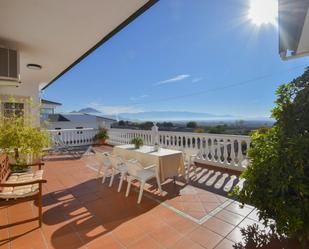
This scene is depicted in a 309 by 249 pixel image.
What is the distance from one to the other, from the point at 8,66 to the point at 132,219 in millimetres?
3457

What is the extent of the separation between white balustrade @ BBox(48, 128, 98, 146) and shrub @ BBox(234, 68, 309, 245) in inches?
328

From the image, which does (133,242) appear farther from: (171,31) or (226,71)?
(226,71)

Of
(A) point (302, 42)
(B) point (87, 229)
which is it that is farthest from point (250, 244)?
(A) point (302, 42)

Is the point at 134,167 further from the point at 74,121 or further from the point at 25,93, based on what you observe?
the point at 74,121

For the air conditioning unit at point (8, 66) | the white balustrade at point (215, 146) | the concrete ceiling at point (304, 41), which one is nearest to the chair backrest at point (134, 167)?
the white balustrade at point (215, 146)

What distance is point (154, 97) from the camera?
2609 centimetres

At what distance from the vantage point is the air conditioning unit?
3.22 m

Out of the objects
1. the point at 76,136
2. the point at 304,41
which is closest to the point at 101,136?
the point at 76,136

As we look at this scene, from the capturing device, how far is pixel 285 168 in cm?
155

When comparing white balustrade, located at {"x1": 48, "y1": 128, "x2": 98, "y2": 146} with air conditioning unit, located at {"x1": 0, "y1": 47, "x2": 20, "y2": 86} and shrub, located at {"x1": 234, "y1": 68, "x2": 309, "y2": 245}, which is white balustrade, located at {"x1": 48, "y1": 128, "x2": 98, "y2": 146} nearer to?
air conditioning unit, located at {"x1": 0, "y1": 47, "x2": 20, "y2": 86}

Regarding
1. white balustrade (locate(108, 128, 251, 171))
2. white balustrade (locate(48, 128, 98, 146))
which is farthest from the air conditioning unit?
white balustrade (locate(48, 128, 98, 146))

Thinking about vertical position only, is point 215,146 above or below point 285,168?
below

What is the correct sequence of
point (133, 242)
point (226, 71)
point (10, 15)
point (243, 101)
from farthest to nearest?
point (243, 101), point (226, 71), point (10, 15), point (133, 242)

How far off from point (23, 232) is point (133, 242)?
142 centimetres
